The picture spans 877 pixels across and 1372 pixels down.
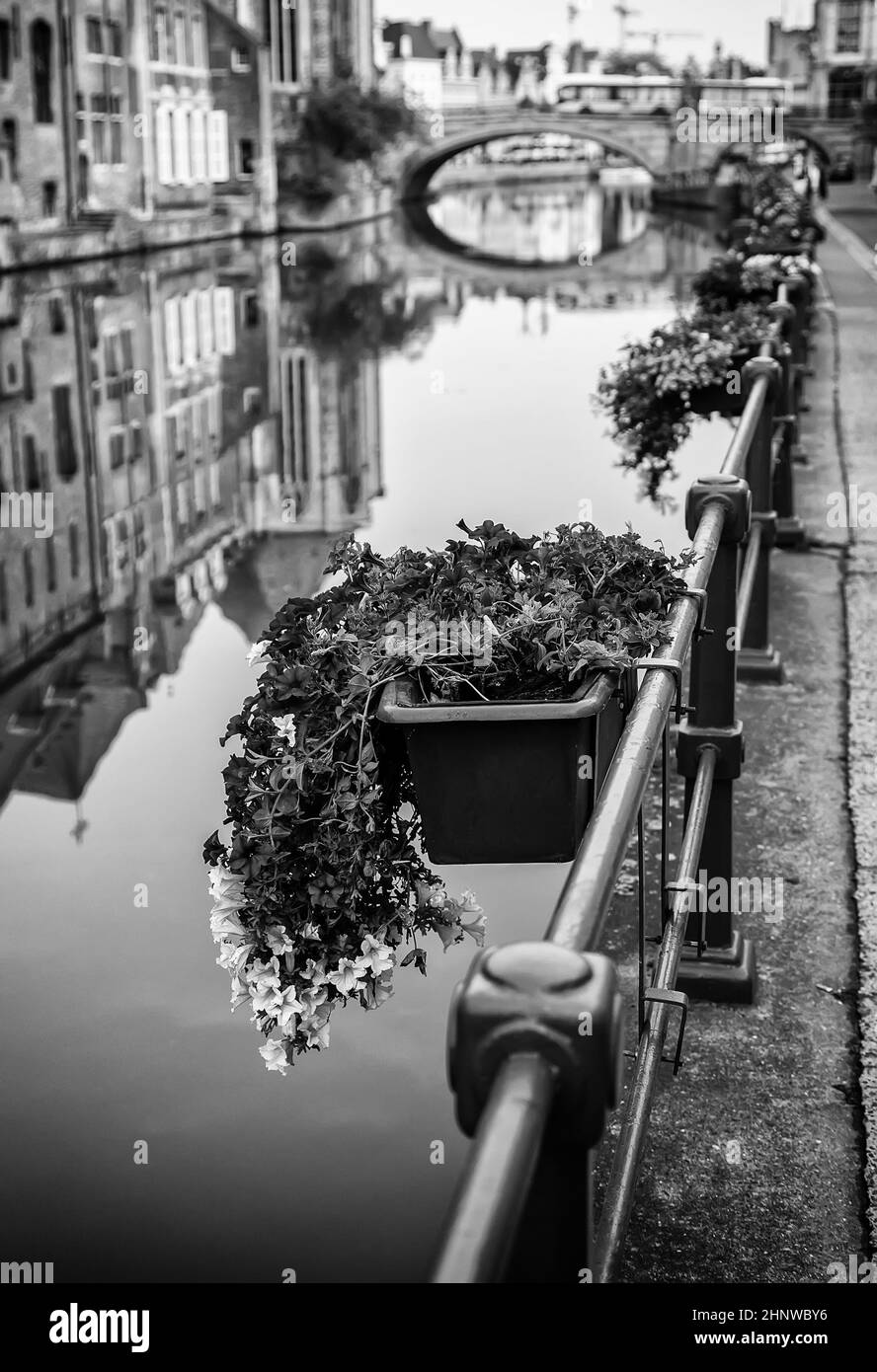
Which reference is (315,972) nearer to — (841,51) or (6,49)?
(6,49)

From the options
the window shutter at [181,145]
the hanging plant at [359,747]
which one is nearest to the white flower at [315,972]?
the hanging plant at [359,747]

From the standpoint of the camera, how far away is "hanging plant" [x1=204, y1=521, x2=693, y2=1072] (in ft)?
8.21

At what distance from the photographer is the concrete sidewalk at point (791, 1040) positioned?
300 centimetres

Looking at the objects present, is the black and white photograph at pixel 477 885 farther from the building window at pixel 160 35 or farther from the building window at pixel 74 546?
the building window at pixel 160 35

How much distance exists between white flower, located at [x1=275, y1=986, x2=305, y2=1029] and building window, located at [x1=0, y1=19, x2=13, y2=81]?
37.5 meters

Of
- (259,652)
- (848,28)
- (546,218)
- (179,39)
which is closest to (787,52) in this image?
(848,28)

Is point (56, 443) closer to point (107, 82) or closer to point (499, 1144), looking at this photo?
point (499, 1144)

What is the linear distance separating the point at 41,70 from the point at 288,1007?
133ft

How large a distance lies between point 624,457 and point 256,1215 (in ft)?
13.0

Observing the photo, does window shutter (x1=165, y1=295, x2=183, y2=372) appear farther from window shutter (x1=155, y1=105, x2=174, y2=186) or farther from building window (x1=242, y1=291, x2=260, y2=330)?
window shutter (x1=155, y1=105, x2=174, y2=186)

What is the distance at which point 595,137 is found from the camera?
70438 millimetres

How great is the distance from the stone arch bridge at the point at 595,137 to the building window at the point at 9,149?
110 ft

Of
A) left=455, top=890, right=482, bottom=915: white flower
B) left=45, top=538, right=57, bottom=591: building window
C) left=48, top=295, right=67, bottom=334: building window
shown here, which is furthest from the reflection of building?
left=455, top=890, right=482, bottom=915: white flower
